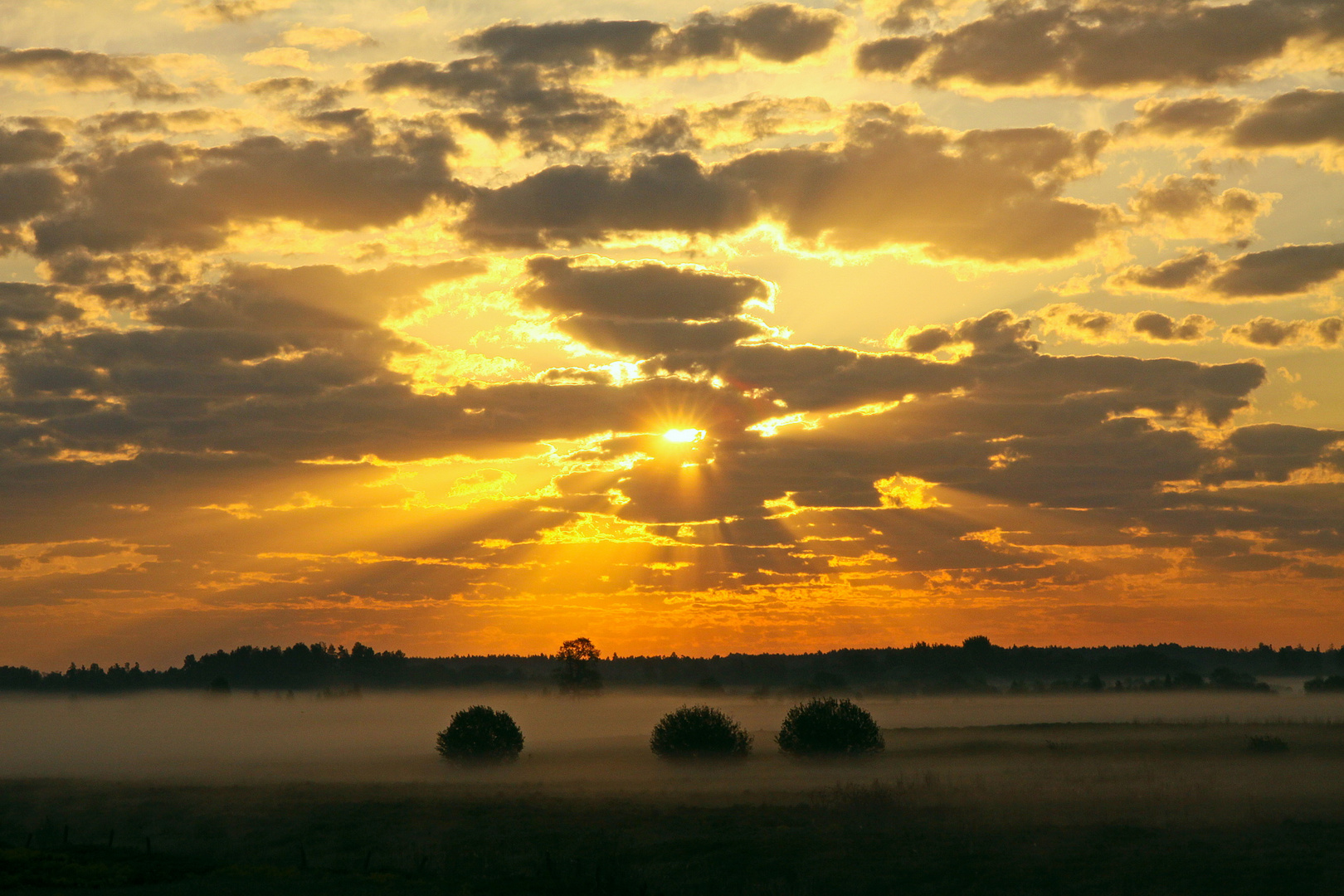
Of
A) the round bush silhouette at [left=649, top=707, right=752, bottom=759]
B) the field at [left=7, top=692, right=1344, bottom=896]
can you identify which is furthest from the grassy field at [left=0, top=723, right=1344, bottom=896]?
the round bush silhouette at [left=649, top=707, right=752, bottom=759]

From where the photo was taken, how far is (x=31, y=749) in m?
158

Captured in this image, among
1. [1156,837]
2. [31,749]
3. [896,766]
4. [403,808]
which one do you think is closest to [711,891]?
[1156,837]

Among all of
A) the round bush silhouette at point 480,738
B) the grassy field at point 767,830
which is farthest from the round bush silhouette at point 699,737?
the round bush silhouette at point 480,738

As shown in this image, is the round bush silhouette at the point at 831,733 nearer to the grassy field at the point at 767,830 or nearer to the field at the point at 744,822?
the field at the point at 744,822

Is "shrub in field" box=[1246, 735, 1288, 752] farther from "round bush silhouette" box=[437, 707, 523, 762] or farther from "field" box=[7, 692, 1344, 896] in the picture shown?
"round bush silhouette" box=[437, 707, 523, 762]

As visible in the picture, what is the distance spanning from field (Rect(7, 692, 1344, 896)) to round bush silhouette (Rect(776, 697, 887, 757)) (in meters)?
2.66

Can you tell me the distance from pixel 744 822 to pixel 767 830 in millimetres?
2136

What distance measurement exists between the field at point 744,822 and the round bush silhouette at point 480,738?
2134 millimetres

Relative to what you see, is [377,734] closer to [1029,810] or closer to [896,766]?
[896,766]

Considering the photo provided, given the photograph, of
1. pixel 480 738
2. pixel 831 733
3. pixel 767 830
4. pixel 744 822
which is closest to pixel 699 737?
pixel 831 733

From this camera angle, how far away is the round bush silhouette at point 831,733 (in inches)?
3270

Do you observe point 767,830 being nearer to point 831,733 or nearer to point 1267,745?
point 831,733

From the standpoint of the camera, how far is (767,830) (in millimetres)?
52031

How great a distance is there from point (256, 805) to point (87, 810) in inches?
566
